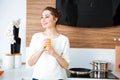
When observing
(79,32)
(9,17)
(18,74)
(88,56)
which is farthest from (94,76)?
(9,17)

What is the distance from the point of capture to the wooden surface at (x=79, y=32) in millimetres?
2229

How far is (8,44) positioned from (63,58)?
95 centimetres

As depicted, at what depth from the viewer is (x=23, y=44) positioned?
2275mm

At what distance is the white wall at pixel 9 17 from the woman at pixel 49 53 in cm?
76

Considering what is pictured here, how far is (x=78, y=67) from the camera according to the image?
223 cm

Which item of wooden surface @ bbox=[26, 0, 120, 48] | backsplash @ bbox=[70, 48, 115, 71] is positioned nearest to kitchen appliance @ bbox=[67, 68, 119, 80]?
backsplash @ bbox=[70, 48, 115, 71]

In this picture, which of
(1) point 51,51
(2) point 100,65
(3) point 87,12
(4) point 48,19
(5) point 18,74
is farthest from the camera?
(3) point 87,12

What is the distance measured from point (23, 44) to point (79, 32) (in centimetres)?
60

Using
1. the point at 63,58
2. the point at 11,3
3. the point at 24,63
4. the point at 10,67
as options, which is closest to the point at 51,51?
the point at 63,58

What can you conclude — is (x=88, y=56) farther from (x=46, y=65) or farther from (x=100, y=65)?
(x=46, y=65)

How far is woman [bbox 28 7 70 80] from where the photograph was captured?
1464 millimetres

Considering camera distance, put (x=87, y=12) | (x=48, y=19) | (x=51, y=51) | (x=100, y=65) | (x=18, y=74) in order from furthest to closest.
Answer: (x=87, y=12) < (x=100, y=65) < (x=18, y=74) < (x=48, y=19) < (x=51, y=51)

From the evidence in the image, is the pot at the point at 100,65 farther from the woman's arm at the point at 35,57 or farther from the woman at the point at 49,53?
the woman's arm at the point at 35,57

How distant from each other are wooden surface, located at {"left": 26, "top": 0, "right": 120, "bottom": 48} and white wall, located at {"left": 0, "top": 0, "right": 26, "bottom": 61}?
79 millimetres
